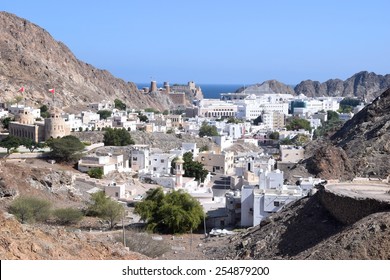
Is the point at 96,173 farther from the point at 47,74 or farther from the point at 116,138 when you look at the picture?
the point at 47,74

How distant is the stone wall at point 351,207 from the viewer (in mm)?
17953

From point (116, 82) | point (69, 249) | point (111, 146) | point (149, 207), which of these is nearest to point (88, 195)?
point (149, 207)

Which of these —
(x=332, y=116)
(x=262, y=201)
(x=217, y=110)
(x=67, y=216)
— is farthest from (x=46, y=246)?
(x=217, y=110)

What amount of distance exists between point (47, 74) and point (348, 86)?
307 feet

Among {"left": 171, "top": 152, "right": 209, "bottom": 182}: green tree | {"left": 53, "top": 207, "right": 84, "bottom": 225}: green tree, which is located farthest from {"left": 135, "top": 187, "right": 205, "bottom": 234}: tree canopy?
{"left": 171, "top": 152, "right": 209, "bottom": 182}: green tree

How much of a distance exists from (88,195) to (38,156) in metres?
7.02

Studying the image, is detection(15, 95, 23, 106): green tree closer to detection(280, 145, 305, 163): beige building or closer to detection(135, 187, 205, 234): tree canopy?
detection(280, 145, 305, 163): beige building

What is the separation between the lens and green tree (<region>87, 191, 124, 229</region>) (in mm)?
26344

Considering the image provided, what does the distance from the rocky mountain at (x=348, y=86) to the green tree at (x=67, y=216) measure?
122658 millimetres

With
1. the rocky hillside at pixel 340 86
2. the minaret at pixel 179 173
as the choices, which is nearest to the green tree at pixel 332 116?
the minaret at pixel 179 173

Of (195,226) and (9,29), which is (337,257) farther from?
(9,29)

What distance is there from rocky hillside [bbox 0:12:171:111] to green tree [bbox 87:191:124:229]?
32.5 meters

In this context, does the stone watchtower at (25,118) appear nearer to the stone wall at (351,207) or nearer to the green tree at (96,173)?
the green tree at (96,173)

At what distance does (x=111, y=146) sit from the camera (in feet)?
138
